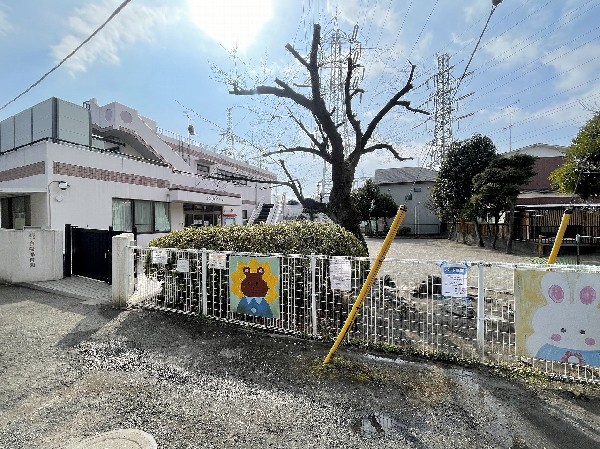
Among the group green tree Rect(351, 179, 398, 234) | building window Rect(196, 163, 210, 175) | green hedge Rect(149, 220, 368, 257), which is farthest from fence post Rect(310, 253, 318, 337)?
green tree Rect(351, 179, 398, 234)

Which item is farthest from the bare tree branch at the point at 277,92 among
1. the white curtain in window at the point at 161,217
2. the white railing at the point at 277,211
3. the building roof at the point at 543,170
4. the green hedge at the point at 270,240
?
the building roof at the point at 543,170

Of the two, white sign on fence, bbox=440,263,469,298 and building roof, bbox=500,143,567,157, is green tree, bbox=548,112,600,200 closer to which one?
white sign on fence, bbox=440,263,469,298

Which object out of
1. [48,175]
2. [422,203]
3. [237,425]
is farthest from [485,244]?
[48,175]

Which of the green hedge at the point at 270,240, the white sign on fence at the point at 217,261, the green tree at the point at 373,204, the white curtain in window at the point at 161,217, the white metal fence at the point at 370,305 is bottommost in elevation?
the white metal fence at the point at 370,305

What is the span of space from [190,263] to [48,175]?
309 inches

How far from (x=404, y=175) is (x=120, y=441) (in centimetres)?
3967

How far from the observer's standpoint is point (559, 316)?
346 cm

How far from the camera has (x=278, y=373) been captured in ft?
12.3

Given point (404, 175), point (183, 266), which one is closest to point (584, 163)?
point (183, 266)

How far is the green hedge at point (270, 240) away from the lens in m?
5.50

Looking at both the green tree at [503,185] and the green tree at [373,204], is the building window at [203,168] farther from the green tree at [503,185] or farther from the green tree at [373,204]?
the green tree at [503,185]

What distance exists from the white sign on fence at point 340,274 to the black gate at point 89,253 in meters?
6.47

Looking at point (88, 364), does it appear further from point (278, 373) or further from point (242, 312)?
point (278, 373)

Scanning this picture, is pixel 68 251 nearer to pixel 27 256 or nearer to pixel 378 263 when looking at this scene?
pixel 27 256
